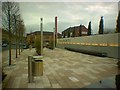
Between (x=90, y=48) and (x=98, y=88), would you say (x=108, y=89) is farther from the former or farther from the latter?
(x=90, y=48)

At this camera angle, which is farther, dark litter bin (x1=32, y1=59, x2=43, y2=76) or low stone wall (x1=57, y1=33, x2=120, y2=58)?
low stone wall (x1=57, y1=33, x2=120, y2=58)

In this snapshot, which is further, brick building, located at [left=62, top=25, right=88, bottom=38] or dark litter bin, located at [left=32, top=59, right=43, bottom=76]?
→ brick building, located at [left=62, top=25, right=88, bottom=38]

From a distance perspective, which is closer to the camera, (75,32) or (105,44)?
(105,44)

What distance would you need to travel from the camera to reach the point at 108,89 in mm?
6984

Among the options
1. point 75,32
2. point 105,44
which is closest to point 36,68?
point 105,44

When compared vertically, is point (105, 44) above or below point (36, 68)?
above

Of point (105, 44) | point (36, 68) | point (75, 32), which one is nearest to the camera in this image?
point (36, 68)

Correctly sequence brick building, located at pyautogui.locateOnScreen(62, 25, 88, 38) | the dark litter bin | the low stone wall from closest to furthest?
the dark litter bin, the low stone wall, brick building, located at pyautogui.locateOnScreen(62, 25, 88, 38)

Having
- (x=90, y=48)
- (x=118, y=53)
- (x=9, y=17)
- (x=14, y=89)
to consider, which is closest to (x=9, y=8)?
(x=9, y=17)

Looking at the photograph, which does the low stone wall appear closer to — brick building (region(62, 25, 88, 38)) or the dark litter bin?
the dark litter bin

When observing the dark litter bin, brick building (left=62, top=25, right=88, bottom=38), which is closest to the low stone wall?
the dark litter bin

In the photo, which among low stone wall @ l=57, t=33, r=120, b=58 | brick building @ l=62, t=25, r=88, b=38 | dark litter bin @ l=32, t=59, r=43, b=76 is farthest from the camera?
brick building @ l=62, t=25, r=88, b=38

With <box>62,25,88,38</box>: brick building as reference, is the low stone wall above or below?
below

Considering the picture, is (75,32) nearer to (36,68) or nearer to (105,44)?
(105,44)
